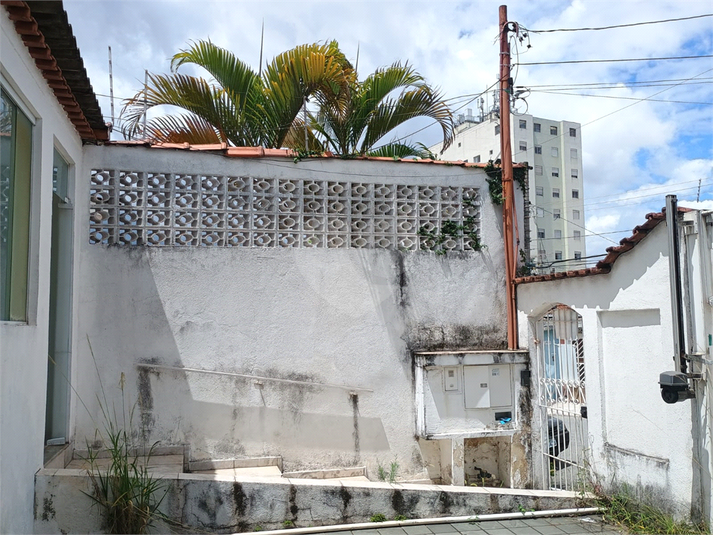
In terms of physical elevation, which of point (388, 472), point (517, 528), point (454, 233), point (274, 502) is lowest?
point (517, 528)

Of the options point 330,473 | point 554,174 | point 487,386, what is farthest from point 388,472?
point 554,174

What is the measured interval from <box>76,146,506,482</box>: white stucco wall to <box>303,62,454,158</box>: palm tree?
1.38 meters

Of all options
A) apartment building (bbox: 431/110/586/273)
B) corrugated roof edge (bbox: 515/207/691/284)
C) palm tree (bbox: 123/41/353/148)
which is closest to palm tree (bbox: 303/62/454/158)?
palm tree (bbox: 123/41/353/148)

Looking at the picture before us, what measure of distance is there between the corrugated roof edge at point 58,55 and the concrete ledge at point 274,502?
138 inches

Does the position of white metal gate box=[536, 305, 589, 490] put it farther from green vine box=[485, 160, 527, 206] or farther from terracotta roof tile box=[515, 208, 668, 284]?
green vine box=[485, 160, 527, 206]

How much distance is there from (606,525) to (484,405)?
2.02m

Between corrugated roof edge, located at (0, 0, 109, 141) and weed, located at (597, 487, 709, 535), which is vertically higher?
corrugated roof edge, located at (0, 0, 109, 141)

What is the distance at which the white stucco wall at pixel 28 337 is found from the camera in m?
4.36

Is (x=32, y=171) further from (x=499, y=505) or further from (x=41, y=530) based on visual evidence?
(x=499, y=505)

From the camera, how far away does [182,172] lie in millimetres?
7469

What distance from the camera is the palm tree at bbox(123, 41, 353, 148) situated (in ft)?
28.1

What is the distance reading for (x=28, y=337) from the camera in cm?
494

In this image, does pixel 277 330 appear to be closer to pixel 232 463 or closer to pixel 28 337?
pixel 232 463

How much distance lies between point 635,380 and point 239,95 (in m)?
6.63
